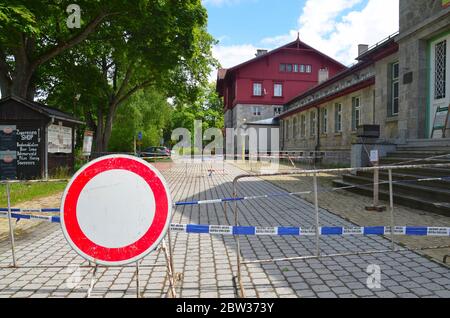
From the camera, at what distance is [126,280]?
3883mm

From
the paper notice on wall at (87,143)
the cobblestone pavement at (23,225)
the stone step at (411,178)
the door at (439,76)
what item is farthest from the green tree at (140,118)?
the door at (439,76)

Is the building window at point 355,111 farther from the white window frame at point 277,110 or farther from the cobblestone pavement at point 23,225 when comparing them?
the white window frame at point 277,110

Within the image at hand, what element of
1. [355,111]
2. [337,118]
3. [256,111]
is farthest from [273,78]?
[355,111]

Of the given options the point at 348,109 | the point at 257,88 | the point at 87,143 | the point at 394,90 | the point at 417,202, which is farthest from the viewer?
the point at 257,88

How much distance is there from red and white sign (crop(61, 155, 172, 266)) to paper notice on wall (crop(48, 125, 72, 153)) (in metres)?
12.1

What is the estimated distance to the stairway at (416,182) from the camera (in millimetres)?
7371

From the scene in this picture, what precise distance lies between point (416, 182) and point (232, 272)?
655 cm

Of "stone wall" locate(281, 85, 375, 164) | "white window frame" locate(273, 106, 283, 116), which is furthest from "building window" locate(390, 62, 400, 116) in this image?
"white window frame" locate(273, 106, 283, 116)

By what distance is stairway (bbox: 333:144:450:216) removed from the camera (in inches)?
290

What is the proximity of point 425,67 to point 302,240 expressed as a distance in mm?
9434

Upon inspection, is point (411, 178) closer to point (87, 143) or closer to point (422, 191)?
point (422, 191)

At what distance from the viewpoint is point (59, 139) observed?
1444 cm
